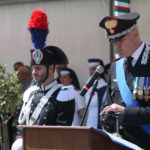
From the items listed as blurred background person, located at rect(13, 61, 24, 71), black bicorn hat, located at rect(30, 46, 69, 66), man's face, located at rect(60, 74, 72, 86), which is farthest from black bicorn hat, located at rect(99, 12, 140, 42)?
blurred background person, located at rect(13, 61, 24, 71)

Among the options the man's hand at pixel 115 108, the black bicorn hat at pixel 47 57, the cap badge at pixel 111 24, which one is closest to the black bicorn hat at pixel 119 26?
the cap badge at pixel 111 24

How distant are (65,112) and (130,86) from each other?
35.9 inches

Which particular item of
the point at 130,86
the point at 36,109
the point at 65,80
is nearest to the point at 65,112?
the point at 36,109

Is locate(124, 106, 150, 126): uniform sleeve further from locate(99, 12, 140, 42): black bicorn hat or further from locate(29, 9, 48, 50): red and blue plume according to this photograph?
locate(29, 9, 48, 50): red and blue plume

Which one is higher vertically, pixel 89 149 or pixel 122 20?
pixel 122 20

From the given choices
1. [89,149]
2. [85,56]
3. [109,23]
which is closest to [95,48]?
[85,56]

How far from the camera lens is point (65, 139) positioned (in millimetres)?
2602

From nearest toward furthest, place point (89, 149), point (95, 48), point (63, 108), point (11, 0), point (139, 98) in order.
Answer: point (89, 149) < point (139, 98) < point (63, 108) < point (95, 48) < point (11, 0)

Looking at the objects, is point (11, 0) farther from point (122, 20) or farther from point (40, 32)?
point (122, 20)

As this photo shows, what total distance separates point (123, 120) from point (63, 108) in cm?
96

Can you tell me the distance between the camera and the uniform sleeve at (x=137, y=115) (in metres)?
2.94

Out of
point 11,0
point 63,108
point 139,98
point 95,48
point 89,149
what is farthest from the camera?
point 11,0

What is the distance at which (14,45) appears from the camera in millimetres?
8047

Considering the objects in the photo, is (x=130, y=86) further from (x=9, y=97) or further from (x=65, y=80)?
(x=65, y=80)
